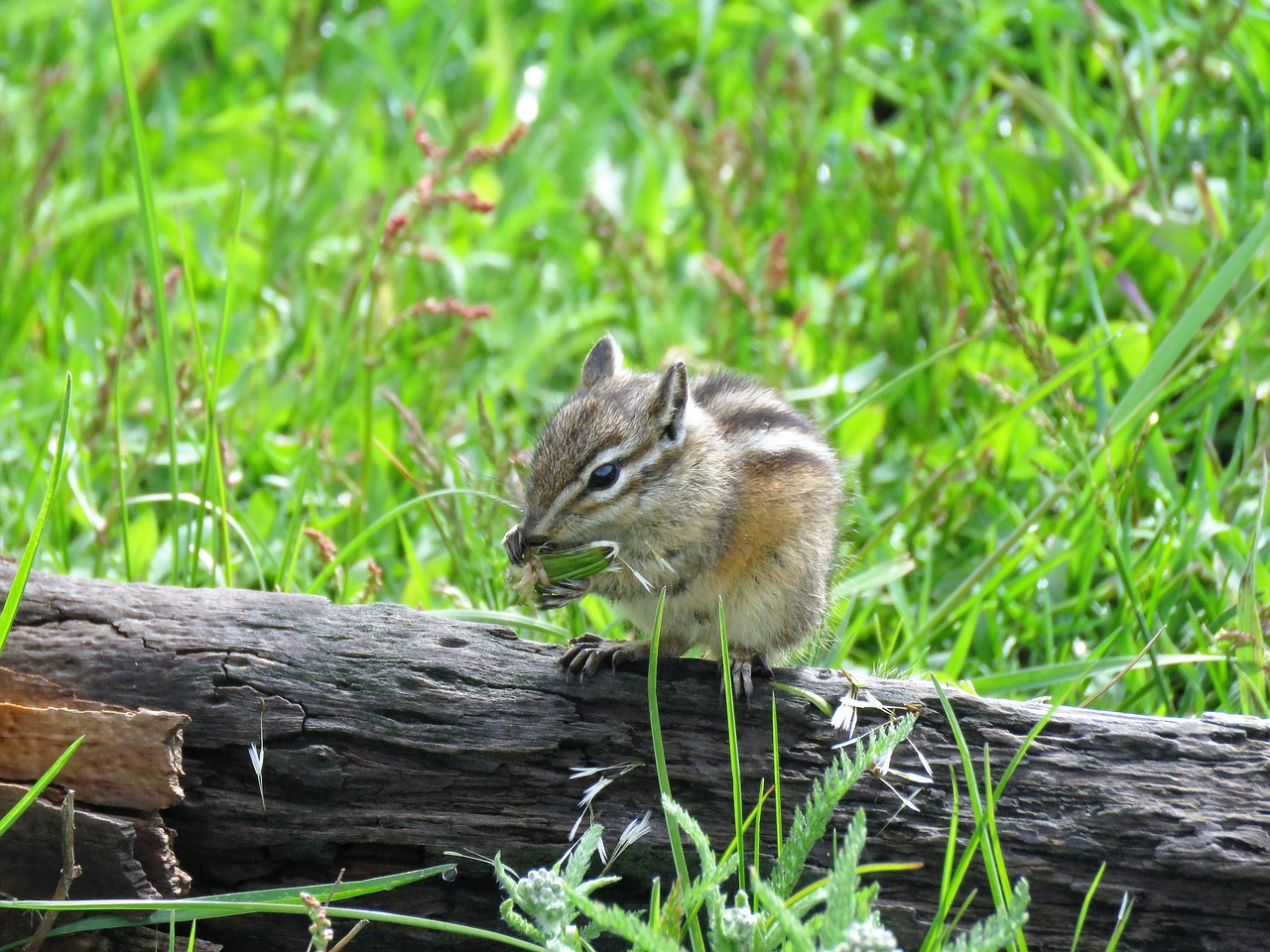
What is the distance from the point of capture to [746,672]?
9.48ft

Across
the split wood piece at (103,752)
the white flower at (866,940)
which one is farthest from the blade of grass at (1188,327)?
the split wood piece at (103,752)

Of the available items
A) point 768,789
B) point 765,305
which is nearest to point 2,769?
point 768,789

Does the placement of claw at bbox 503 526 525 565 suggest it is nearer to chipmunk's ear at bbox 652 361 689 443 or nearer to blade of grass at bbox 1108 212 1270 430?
chipmunk's ear at bbox 652 361 689 443

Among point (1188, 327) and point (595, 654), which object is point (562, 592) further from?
point (1188, 327)

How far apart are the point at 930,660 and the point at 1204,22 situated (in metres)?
3.03

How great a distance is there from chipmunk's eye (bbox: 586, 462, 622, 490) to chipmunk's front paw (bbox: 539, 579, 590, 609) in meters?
0.24

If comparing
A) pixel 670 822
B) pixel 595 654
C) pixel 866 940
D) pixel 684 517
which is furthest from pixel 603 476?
pixel 866 940

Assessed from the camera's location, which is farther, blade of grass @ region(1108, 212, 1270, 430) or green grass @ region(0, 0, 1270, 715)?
green grass @ region(0, 0, 1270, 715)

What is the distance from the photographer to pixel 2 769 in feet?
8.00

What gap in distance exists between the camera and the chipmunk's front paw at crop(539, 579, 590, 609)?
3.09m

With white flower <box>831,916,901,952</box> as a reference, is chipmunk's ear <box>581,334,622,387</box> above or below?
above

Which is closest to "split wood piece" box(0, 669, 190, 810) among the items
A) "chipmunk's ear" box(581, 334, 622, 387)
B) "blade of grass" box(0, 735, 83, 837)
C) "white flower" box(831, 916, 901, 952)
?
"blade of grass" box(0, 735, 83, 837)

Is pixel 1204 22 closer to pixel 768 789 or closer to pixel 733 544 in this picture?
pixel 733 544

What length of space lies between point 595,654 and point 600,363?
122cm
